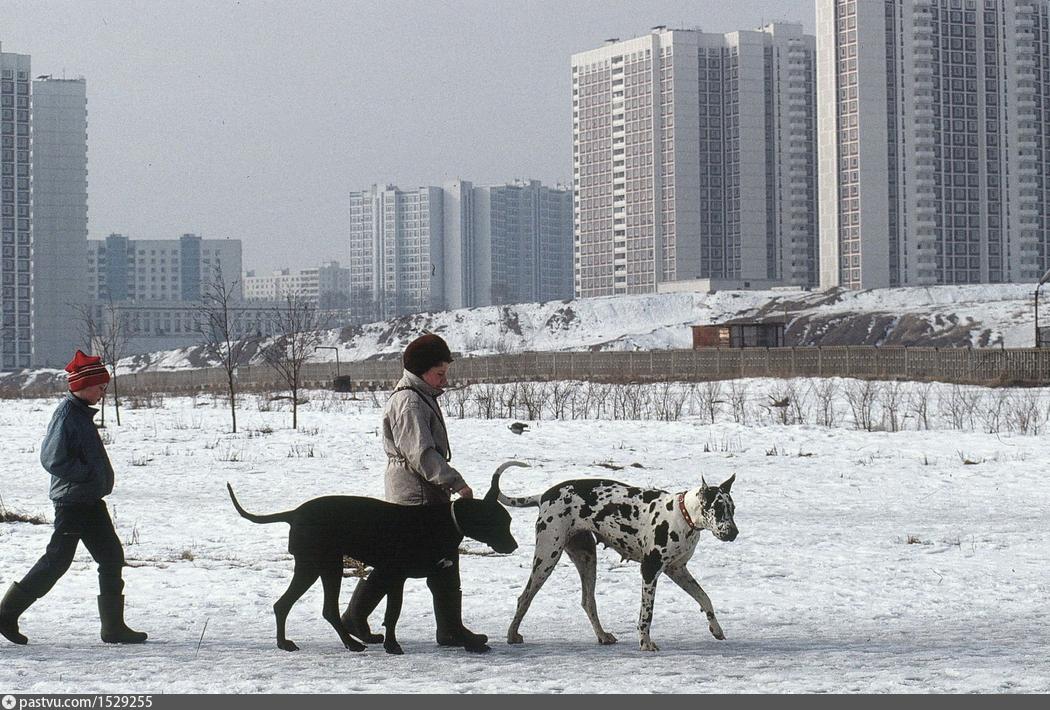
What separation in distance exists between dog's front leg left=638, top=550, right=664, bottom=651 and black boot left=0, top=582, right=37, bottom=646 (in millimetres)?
4008

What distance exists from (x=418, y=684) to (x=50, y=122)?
494 ft

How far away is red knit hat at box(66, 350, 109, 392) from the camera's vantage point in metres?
7.43

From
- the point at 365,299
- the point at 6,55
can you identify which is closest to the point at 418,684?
the point at 6,55

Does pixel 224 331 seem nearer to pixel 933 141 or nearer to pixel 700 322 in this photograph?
pixel 700 322

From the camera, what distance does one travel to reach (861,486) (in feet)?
55.0

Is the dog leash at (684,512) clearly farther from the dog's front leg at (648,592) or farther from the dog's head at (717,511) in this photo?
the dog's front leg at (648,592)

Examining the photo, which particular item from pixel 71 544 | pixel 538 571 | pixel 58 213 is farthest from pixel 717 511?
pixel 58 213

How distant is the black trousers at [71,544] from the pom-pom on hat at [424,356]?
226cm

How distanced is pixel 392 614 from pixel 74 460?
→ 234 cm

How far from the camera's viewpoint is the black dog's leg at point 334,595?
697cm

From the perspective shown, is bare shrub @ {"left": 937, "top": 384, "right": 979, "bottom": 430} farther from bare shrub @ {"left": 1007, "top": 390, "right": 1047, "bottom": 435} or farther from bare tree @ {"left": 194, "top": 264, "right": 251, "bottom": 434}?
bare tree @ {"left": 194, "top": 264, "right": 251, "bottom": 434}

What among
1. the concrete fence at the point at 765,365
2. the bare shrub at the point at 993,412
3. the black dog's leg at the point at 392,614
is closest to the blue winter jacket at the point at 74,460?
the black dog's leg at the point at 392,614

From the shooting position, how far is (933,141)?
106 meters

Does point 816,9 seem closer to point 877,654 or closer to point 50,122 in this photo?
point 50,122
